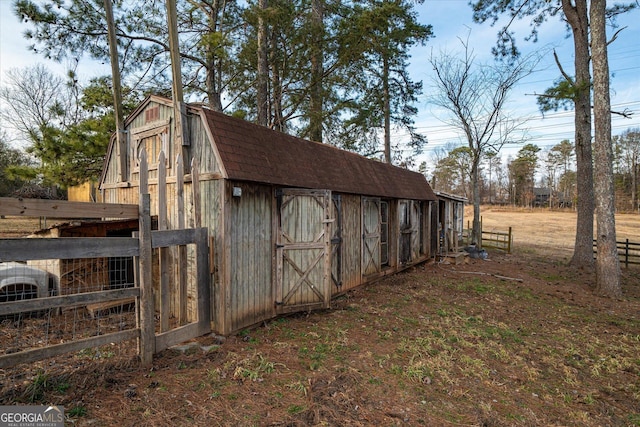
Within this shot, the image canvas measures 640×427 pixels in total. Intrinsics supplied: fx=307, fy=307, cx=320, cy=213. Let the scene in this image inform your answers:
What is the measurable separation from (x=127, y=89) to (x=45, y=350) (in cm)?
831

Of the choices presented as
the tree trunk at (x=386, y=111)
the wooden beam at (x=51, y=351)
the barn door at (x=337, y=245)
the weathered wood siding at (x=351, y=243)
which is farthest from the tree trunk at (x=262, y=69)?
the wooden beam at (x=51, y=351)

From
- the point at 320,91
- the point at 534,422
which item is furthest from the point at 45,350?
the point at 320,91

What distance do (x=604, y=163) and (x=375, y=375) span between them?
8832 millimetres

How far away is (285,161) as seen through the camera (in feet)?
19.9

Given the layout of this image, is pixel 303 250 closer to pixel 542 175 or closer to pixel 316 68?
pixel 316 68

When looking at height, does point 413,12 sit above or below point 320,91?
above

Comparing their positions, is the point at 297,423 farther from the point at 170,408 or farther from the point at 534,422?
the point at 534,422

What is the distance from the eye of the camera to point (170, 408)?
10.1 feet

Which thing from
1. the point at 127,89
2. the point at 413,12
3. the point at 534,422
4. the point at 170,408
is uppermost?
the point at 413,12

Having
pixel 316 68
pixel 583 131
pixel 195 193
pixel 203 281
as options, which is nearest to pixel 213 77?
pixel 316 68

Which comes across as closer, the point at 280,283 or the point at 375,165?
the point at 280,283

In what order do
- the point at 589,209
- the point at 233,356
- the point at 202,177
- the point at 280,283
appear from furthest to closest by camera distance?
1. the point at 589,209
2. the point at 280,283
3. the point at 202,177
4. the point at 233,356

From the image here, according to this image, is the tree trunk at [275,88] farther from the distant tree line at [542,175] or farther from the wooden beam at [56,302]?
the distant tree line at [542,175]

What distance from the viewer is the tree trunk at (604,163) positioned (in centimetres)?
811
